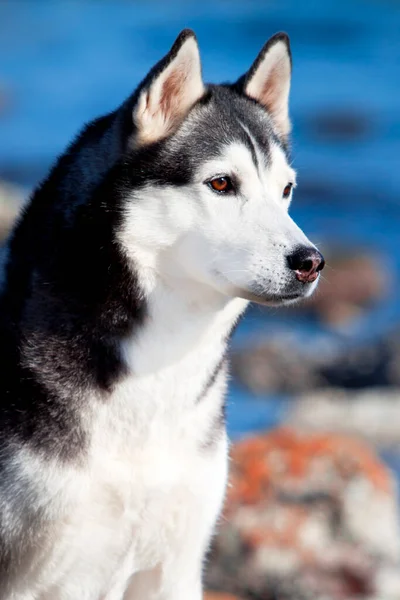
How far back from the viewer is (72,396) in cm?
432

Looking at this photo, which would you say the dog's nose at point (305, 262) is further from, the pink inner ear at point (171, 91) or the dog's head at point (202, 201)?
the pink inner ear at point (171, 91)

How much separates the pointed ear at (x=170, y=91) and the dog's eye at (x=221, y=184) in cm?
31

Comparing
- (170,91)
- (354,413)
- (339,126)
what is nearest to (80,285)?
(170,91)

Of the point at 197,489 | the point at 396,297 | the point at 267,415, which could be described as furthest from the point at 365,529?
the point at 396,297

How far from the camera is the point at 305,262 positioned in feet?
13.5

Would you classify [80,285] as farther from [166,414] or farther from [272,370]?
[272,370]

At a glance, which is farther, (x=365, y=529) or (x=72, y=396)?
(x=365, y=529)

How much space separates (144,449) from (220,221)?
92cm

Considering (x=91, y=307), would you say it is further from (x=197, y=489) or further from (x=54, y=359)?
(x=197, y=489)

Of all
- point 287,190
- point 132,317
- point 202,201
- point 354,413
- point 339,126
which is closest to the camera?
point 202,201

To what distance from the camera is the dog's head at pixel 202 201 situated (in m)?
4.16

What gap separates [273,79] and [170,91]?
617 mm

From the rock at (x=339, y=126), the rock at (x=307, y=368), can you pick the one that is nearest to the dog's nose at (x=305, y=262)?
the rock at (x=307, y=368)

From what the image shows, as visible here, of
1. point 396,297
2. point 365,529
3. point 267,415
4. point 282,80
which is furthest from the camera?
point 396,297
